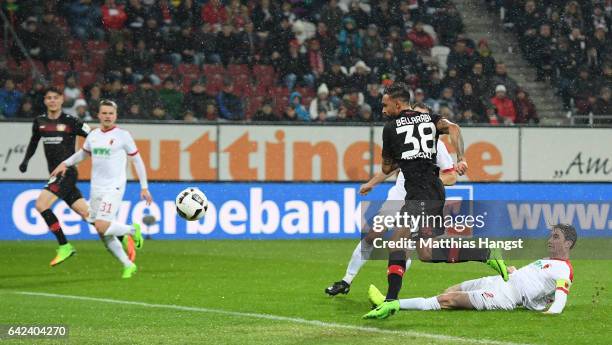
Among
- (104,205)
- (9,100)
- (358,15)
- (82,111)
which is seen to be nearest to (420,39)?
(358,15)

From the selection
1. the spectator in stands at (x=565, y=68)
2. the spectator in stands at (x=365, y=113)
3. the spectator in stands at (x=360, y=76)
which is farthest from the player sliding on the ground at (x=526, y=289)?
the spectator in stands at (x=565, y=68)

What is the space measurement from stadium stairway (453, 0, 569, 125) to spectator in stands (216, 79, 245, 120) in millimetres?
6436

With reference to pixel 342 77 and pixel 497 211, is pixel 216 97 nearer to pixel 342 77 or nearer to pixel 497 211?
pixel 342 77

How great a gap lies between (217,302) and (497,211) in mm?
10549

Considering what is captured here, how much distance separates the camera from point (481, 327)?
28.8 ft

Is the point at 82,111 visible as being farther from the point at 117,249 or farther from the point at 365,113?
the point at 117,249

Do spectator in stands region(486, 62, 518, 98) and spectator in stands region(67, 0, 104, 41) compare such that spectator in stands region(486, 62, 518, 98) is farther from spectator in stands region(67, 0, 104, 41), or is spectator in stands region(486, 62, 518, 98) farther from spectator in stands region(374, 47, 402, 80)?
spectator in stands region(67, 0, 104, 41)

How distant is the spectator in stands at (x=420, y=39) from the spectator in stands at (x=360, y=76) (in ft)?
5.89

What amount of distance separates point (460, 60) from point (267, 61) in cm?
392

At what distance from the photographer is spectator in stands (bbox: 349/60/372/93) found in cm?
2227

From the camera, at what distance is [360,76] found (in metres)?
22.4

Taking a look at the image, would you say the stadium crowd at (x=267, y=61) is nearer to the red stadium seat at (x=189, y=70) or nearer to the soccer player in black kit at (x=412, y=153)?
the red stadium seat at (x=189, y=70)

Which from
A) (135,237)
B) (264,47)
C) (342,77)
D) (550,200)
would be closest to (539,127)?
(550,200)

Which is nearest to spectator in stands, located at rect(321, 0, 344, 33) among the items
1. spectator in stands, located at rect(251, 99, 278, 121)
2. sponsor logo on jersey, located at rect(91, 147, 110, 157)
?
spectator in stands, located at rect(251, 99, 278, 121)
